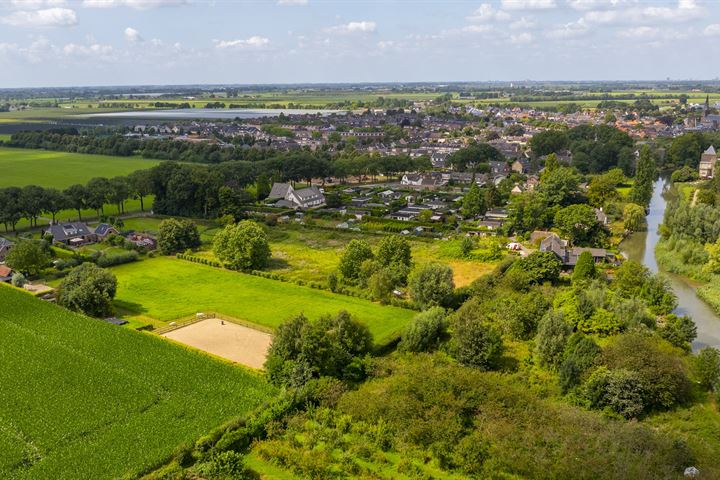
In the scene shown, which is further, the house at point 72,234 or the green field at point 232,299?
the house at point 72,234

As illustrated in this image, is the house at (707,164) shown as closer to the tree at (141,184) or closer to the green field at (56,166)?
the tree at (141,184)

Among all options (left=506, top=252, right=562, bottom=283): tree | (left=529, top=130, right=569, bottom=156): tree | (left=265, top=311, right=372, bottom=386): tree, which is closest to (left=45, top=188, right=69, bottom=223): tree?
(left=265, top=311, right=372, bottom=386): tree

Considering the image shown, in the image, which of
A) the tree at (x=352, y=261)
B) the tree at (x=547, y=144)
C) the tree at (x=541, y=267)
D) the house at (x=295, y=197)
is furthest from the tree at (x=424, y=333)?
the tree at (x=547, y=144)

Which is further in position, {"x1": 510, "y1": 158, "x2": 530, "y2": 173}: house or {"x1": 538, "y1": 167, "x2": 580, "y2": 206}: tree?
{"x1": 510, "y1": 158, "x2": 530, "y2": 173}: house

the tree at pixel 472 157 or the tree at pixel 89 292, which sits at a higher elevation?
the tree at pixel 472 157

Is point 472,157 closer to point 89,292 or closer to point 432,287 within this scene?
point 432,287

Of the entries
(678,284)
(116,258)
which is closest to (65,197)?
(116,258)

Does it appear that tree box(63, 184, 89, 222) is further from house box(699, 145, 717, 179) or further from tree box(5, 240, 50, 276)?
house box(699, 145, 717, 179)
